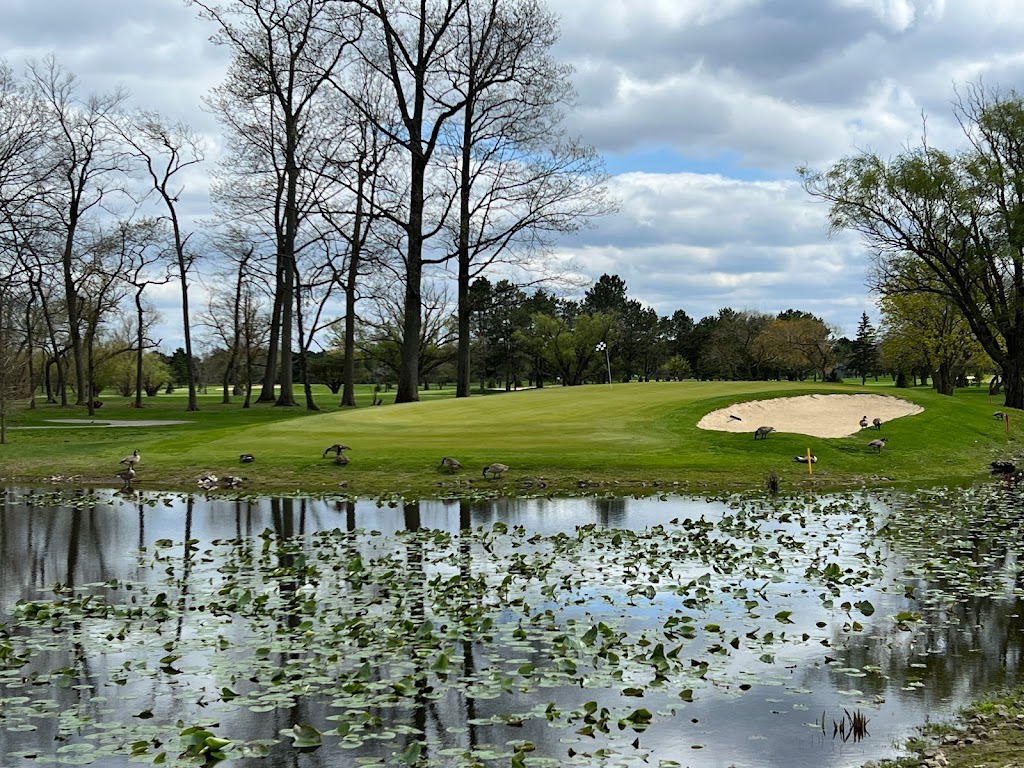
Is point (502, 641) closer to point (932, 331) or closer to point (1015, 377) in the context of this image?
point (1015, 377)

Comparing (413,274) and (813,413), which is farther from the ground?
(413,274)

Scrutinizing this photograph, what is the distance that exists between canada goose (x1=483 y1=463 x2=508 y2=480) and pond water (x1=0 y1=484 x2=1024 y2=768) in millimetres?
7265

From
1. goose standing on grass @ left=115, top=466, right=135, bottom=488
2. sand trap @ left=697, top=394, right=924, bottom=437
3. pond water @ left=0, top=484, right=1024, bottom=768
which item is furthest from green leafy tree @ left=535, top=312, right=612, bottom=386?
pond water @ left=0, top=484, right=1024, bottom=768

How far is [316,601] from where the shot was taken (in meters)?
11.8

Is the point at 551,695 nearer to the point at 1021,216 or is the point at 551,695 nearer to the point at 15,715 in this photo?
the point at 15,715

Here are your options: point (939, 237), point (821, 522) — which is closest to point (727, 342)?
point (939, 237)

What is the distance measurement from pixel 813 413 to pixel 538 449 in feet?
39.7

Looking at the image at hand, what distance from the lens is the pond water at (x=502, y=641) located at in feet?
23.8

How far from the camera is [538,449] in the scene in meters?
28.5

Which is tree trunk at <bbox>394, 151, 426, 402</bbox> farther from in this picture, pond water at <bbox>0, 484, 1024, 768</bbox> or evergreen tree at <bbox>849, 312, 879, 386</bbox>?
evergreen tree at <bbox>849, 312, 879, 386</bbox>

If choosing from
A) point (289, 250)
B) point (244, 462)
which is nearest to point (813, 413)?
point (244, 462)

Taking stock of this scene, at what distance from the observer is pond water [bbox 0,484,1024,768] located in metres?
7.26

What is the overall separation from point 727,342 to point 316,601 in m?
112

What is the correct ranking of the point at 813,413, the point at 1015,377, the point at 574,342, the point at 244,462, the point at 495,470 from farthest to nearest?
the point at 574,342
the point at 1015,377
the point at 813,413
the point at 244,462
the point at 495,470
